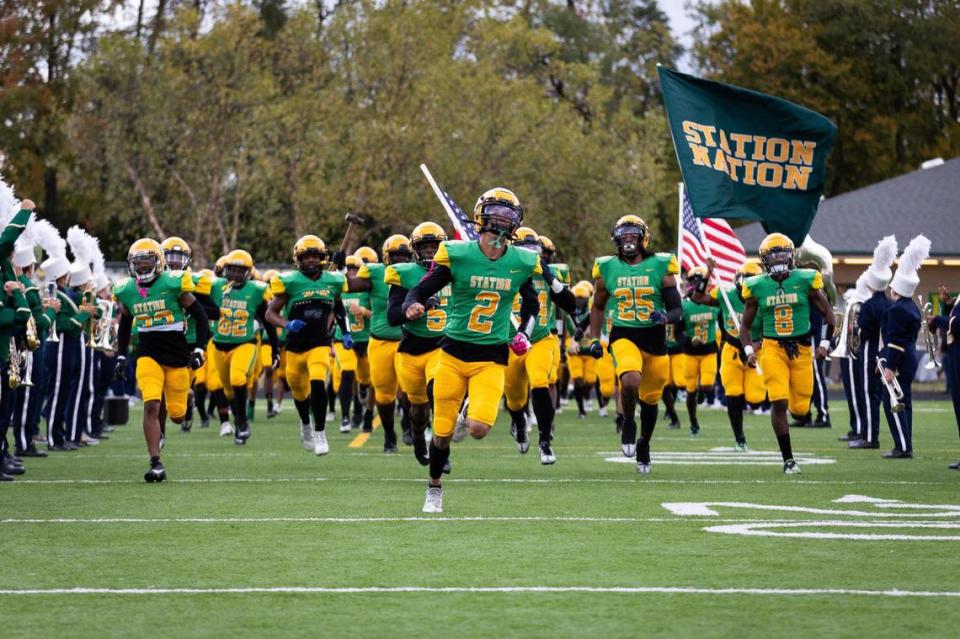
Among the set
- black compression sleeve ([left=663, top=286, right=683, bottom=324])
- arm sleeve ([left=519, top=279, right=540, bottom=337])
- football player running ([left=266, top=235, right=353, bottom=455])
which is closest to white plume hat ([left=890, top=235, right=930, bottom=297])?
black compression sleeve ([left=663, top=286, right=683, bottom=324])

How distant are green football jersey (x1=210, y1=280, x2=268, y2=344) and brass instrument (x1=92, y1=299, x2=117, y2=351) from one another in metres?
1.40

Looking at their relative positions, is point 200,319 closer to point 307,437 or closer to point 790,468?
point 307,437

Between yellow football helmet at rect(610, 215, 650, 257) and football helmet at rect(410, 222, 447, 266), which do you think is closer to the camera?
yellow football helmet at rect(610, 215, 650, 257)

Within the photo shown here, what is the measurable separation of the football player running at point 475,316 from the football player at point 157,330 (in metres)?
3.28

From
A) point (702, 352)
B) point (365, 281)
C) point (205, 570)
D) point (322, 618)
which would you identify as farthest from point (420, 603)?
point (702, 352)

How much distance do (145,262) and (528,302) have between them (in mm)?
3529

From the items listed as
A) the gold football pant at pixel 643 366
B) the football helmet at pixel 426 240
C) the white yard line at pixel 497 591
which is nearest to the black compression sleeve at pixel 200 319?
the football helmet at pixel 426 240

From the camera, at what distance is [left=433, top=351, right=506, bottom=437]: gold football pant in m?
11.3

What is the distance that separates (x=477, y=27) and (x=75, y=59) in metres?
12.8

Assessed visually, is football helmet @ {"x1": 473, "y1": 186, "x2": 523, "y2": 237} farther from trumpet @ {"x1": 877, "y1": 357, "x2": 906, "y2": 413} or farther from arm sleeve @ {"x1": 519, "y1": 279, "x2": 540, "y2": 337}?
trumpet @ {"x1": 877, "y1": 357, "x2": 906, "y2": 413}

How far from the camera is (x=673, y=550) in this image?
9.27 meters

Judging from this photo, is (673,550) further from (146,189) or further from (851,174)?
(851,174)

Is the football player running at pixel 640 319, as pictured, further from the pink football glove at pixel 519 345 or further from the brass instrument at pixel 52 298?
the brass instrument at pixel 52 298

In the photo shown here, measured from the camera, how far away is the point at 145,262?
13969 mm
